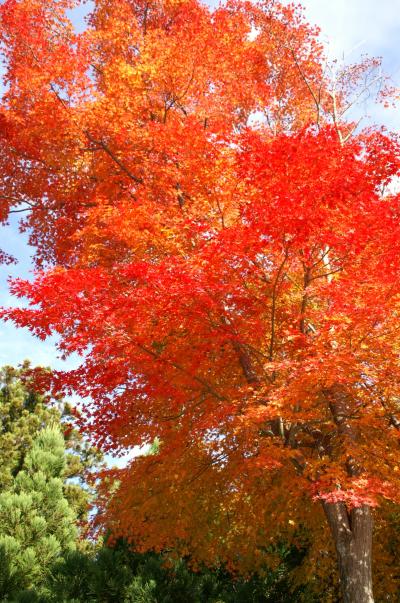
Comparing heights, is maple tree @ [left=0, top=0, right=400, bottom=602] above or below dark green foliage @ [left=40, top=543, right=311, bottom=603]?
above

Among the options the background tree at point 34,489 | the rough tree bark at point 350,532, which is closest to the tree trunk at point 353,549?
the rough tree bark at point 350,532

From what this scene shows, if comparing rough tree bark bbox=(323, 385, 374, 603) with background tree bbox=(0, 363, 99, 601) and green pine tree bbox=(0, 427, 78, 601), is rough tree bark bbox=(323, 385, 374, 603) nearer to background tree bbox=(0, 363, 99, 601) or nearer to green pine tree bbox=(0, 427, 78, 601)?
background tree bbox=(0, 363, 99, 601)

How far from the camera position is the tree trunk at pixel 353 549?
8.27 meters

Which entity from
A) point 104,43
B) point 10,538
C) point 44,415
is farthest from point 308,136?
point 44,415

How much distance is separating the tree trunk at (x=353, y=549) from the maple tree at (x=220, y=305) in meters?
0.03

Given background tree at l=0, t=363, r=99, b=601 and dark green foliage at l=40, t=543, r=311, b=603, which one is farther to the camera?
background tree at l=0, t=363, r=99, b=601

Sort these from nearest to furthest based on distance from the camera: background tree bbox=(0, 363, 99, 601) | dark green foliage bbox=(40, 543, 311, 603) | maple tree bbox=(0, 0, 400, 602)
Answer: maple tree bbox=(0, 0, 400, 602)
dark green foliage bbox=(40, 543, 311, 603)
background tree bbox=(0, 363, 99, 601)

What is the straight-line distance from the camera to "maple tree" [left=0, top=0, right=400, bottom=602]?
758cm

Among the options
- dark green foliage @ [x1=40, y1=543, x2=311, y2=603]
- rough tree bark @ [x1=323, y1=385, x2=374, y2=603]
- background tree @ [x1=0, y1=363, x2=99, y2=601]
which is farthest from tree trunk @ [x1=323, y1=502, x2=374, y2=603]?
background tree @ [x1=0, y1=363, x2=99, y2=601]

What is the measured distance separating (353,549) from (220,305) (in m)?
4.45

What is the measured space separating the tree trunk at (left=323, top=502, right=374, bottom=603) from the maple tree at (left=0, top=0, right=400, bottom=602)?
1.1 inches

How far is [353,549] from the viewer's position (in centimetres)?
851

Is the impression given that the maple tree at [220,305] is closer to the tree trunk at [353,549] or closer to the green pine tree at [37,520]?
the tree trunk at [353,549]

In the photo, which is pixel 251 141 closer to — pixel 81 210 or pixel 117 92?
pixel 117 92
